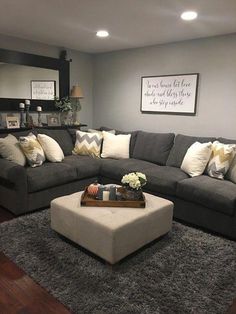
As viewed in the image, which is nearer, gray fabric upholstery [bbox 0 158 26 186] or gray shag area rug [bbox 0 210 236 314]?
gray shag area rug [bbox 0 210 236 314]

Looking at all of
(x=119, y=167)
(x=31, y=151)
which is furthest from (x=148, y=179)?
(x=31, y=151)

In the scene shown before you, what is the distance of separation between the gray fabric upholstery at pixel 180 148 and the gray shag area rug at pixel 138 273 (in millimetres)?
1126

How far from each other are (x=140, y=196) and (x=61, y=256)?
85 cm

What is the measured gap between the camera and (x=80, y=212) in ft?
7.27

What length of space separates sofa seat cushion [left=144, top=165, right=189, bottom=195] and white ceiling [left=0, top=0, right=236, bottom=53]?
170 centimetres

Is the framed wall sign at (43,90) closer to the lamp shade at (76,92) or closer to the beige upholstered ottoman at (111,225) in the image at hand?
the lamp shade at (76,92)

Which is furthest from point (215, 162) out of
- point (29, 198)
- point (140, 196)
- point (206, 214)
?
point (29, 198)

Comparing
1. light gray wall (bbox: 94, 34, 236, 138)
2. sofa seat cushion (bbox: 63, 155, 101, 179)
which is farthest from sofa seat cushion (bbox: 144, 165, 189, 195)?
light gray wall (bbox: 94, 34, 236, 138)

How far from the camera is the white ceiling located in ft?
7.96

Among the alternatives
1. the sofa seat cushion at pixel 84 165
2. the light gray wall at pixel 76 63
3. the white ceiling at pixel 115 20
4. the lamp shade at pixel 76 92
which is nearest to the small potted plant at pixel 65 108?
the lamp shade at pixel 76 92

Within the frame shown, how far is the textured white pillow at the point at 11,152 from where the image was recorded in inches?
123

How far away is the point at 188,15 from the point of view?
267cm

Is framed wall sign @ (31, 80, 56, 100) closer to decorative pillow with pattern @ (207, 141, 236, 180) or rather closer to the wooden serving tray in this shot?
the wooden serving tray

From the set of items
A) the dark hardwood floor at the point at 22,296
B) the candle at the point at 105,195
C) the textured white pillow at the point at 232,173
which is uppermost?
the textured white pillow at the point at 232,173
